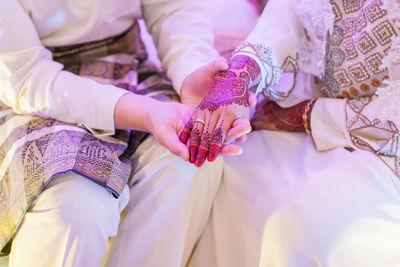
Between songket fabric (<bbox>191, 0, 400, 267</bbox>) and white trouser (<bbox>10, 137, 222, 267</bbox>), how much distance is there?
0.08m

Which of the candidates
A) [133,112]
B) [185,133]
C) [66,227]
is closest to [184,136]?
[185,133]

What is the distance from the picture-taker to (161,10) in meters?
0.96

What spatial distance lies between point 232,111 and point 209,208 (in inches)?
8.8

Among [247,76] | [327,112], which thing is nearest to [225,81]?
[247,76]

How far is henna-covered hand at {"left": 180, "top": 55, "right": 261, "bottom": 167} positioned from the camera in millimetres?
622

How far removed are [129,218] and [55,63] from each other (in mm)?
372

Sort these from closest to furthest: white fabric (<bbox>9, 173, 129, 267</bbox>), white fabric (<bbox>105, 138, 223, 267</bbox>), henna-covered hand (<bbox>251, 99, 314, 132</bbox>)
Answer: white fabric (<bbox>9, 173, 129, 267</bbox>)
white fabric (<bbox>105, 138, 223, 267</bbox>)
henna-covered hand (<bbox>251, 99, 314, 132</bbox>)

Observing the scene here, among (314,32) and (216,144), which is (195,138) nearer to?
(216,144)

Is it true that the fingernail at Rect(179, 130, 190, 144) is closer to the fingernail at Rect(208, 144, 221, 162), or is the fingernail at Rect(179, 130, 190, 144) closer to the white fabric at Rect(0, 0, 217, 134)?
the fingernail at Rect(208, 144, 221, 162)

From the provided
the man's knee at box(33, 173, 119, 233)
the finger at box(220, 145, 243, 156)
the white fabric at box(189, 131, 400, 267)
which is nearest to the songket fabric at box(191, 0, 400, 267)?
the white fabric at box(189, 131, 400, 267)

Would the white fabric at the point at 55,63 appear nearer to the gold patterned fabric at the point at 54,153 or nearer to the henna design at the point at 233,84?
the gold patterned fabric at the point at 54,153

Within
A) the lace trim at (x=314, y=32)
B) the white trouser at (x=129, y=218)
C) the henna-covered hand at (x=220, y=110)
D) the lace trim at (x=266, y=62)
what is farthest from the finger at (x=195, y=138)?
the lace trim at (x=314, y=32)

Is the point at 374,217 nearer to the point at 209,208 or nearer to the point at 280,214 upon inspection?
the point at 280,214

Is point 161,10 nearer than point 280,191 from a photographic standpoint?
No
